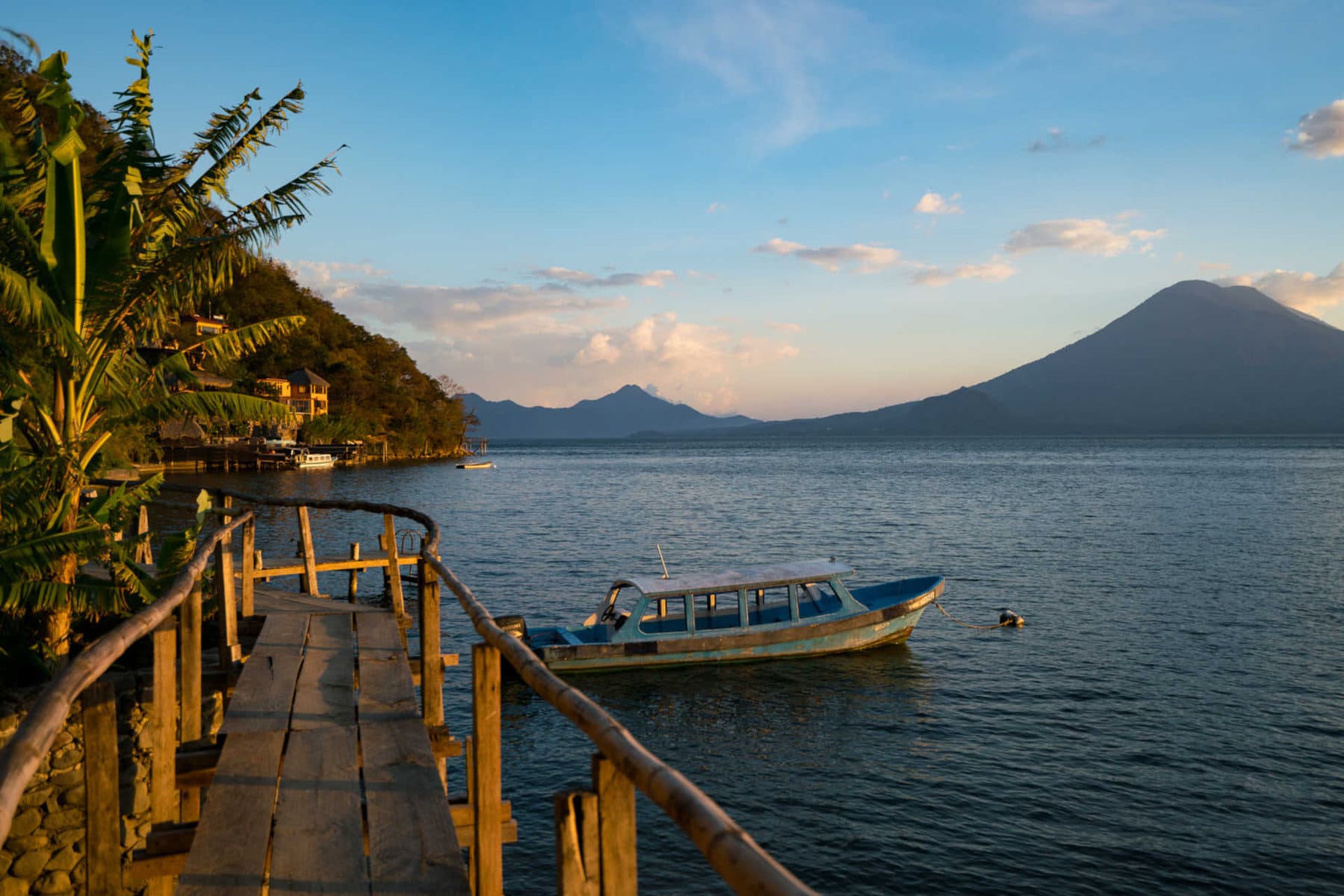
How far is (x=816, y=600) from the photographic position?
22.4m

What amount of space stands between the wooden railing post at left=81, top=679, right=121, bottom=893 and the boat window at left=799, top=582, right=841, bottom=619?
18852mm

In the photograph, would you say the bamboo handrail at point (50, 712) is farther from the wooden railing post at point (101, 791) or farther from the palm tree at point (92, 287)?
the palm tree at point (92, 287)

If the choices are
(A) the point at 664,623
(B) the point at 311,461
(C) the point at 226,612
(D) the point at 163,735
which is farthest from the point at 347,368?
(D) the point at 163,735

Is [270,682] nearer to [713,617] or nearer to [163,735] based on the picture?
[163,735]

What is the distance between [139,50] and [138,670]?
795 cm

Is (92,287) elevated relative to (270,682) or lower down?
elevated

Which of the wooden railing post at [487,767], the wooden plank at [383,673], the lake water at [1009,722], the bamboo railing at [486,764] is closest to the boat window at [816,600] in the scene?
the lake water at [1009,722]

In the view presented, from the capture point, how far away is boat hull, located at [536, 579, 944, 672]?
20156mm

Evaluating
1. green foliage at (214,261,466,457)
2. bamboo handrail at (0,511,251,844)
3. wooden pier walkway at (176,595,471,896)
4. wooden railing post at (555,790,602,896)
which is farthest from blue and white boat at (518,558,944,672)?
green foliage at (214,261,466,457)

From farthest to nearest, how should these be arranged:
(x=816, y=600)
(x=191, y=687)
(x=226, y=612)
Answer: (x=816, y=600), (x=226, y=612), (x=191, y=687)

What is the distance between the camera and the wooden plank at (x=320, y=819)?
405cm

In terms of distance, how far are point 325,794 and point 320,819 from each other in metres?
0.34

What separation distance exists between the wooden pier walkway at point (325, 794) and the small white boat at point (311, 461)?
8550 cm

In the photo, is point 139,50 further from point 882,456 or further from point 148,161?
point 882,456
